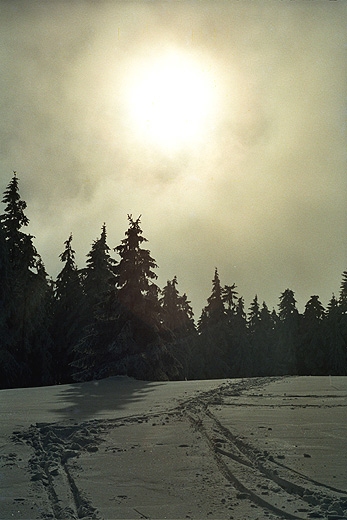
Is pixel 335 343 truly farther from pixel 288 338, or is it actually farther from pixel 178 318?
pixel 178 318

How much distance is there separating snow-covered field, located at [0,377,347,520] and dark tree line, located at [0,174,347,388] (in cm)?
1486

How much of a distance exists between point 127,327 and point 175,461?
1931 cm

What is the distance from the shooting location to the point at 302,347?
49156mm

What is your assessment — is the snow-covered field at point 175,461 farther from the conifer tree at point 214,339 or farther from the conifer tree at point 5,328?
the conifer tree at point 214,339

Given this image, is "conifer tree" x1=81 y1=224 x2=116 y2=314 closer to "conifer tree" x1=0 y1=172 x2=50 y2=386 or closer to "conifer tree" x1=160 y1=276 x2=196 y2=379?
"conifer tree" x1=0 y1=172 x2=50 y2=386

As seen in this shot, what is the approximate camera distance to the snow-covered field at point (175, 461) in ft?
12.6

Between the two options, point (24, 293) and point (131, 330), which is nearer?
point (131, 330)

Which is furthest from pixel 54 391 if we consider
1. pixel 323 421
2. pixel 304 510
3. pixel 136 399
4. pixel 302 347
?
pixel 302 347

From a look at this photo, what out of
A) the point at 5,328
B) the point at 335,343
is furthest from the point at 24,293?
the point at 335,343

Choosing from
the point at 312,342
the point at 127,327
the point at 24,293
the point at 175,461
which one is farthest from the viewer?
the point at 312,342

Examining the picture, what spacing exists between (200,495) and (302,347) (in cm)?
4751

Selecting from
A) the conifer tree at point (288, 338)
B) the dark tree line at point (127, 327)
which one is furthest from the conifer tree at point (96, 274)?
the conifer tree at point (288, 338)

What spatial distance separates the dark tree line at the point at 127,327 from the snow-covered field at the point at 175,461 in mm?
14856

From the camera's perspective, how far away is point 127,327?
24328mm
